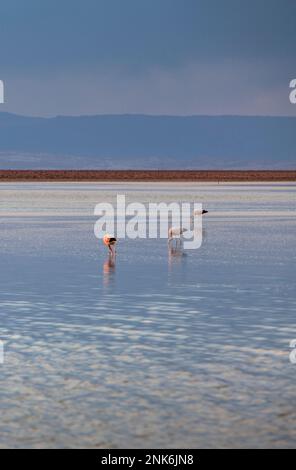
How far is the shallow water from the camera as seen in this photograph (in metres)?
7.77

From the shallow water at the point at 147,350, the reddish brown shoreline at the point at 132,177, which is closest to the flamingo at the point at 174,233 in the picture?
the shallow water at the point at 147,350

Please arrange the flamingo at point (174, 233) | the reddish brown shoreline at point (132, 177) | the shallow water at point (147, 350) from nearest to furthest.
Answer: the shallow water at point (147, 350) < the flamingo at point (174, 233) < the reddish brown shoreline at point (132, 177)

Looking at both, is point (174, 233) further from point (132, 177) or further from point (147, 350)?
point (132, 177)

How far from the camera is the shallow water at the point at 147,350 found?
777cm

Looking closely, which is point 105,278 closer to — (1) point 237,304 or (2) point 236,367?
(1) point 237,304

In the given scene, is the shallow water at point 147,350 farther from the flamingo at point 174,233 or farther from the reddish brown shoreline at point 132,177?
the reddish brown shoreline at point 132,177

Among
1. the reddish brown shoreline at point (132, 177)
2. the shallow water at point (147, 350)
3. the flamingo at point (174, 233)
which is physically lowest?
the shallow water at point (147, 350)

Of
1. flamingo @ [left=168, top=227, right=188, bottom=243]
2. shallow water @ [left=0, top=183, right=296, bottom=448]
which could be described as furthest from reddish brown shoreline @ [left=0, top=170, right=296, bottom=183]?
shallow water @ [left=0, top=183, right=296, bottom=448]

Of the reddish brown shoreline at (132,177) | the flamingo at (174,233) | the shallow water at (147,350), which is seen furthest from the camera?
the reddish brown shoreline at (132,177)

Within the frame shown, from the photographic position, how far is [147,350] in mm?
10617

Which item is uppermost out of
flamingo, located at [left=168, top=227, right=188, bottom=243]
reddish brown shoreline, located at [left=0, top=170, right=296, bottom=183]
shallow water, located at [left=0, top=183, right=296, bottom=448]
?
reddish brown shoreline, located at [left=0, top=170, right=296, bottom=183]

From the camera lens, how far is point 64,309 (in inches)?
526

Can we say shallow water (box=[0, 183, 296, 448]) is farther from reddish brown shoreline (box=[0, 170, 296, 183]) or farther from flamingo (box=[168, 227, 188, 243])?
reddish brown shoreline (box=[0, 170, 296, 183])

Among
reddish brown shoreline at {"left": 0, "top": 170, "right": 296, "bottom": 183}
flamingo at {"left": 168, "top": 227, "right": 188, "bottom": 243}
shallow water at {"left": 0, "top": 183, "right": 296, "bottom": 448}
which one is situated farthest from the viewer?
reddish brown shoreline at {"left": 0, "top": 170, "right": 296, "bottom": 183}
